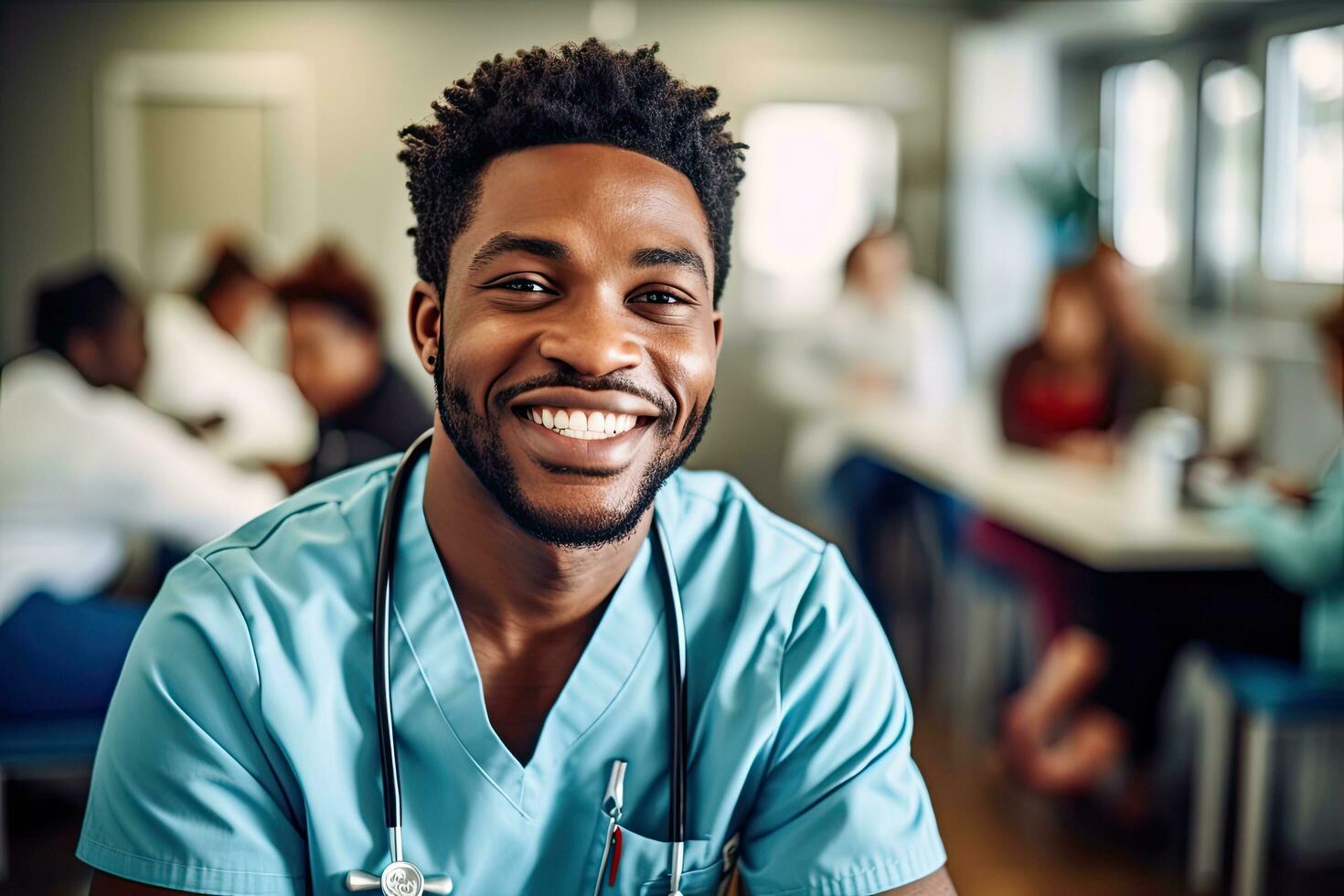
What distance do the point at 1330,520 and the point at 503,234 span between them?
1432mm

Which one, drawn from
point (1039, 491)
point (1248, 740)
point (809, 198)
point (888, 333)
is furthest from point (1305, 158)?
point (1248, 740)

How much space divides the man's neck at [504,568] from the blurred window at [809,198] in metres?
3.22

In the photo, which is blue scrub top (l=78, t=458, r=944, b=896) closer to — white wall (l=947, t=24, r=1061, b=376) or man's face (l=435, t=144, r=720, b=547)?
man's face (l=435, t=144, r=720, b=547)

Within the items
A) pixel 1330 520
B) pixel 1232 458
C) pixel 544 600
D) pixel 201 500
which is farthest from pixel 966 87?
pixel 544 600

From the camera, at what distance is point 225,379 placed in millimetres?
2316

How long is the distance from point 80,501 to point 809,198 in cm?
286

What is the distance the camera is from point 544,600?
80 cm

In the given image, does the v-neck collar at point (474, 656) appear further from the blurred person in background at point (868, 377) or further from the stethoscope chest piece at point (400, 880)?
the blurred person in background at point (868, 377)

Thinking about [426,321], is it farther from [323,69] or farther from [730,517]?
[323,69]

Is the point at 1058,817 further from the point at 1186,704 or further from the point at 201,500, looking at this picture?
the point at 201,500

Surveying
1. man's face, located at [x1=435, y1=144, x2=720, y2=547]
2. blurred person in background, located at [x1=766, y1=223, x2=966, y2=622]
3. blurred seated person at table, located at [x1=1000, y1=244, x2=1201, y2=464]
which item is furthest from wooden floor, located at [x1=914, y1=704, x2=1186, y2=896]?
man's face, located at [x1=435, y1=144, x2=720, y2=547]

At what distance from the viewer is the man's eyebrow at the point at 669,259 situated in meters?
0.71

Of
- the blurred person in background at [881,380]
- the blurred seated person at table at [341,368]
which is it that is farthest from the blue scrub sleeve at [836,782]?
the blurred person in background at [881,380]

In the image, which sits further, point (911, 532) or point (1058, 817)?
point (911, 532)
